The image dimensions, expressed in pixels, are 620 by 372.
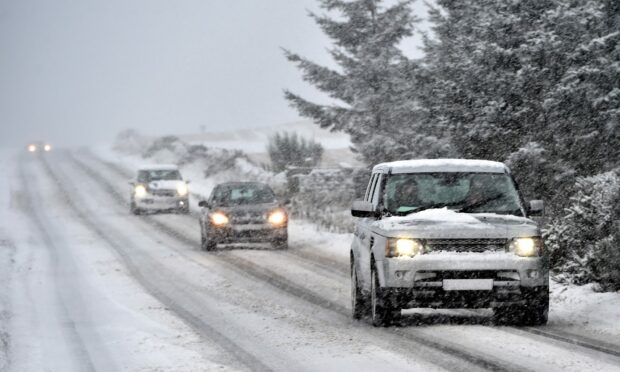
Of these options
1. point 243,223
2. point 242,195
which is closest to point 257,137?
→ point 242,195

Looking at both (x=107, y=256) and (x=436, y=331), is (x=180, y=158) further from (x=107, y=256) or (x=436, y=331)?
(x=436, y=331)

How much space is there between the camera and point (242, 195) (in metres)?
24.1

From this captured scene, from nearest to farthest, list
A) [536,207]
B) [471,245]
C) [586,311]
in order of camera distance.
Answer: [471,245] → [536,207] → [586,311]

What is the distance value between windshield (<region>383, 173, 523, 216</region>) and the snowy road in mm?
1227

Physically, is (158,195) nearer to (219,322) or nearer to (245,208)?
(245,208)

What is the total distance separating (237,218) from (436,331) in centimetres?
1269

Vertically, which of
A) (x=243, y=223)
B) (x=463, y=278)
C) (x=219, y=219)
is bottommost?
(x=243, y=223)

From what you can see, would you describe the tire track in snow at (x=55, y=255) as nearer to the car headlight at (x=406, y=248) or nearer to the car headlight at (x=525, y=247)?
the car headlight at (x=406, y=248)

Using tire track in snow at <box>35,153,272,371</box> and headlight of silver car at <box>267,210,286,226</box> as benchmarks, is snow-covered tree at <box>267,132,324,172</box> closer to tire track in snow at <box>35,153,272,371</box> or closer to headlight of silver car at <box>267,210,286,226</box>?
tire track in snow at <box>35,153,272,371</box>

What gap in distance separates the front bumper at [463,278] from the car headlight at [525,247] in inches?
2.4

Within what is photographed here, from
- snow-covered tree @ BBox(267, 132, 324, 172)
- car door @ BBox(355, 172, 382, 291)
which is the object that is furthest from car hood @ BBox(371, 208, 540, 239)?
snow-covered tree @ BBox(267, 132, 324, 172)

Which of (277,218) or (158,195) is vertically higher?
(277,218)

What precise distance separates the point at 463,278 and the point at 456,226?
20.8 inches

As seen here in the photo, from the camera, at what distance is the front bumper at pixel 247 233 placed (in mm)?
22922
